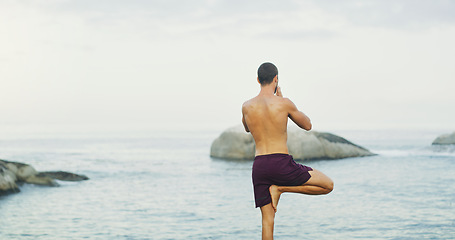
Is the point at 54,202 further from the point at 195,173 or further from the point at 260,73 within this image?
the point at 260,73

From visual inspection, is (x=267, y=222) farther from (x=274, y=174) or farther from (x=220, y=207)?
(x=220, y=207)

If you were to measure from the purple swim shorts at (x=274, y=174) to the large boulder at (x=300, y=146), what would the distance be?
66.3 feet

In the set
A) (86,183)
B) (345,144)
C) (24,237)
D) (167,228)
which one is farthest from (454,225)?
(345,144)

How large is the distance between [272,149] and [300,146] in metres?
20.8

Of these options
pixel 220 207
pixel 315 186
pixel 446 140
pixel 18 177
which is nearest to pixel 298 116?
pixel 315 186

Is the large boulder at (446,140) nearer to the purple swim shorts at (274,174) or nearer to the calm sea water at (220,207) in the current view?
the calm sea water at (220,207)

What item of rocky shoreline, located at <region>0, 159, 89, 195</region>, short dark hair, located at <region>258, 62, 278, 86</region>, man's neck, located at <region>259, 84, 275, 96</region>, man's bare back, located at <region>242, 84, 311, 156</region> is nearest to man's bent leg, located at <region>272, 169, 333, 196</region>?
man's bare back, located at <region>242, 84, 311, 156</region>

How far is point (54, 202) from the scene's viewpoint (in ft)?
51.6

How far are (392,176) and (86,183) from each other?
1057 centimetres

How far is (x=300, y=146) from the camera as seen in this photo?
27562 millimetres

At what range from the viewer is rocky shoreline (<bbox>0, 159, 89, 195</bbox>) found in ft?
54.4

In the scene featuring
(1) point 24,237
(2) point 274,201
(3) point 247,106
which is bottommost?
(1) point 24,237

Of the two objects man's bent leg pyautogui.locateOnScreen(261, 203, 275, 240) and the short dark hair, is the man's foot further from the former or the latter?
the short dark hair

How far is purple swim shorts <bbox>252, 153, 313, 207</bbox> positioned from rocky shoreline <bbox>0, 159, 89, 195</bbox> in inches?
448
